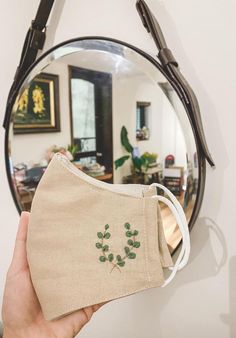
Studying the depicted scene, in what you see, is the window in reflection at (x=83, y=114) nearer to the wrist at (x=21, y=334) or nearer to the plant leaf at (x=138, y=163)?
the plant leaf at (x=138, y=163)

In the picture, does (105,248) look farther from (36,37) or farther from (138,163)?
(36,37)

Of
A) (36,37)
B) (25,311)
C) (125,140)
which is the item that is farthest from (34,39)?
(25,311)

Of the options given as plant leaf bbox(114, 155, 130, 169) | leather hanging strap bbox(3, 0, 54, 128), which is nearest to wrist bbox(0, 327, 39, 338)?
plant leaf bbox(114, 155, 130, 169)

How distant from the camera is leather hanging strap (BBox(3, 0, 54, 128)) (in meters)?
0.61

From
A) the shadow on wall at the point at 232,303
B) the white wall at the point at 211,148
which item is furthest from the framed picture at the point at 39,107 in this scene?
the shadow on wall at the point at 232,303

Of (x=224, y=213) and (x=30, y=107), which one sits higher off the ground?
(x=30, y=107)

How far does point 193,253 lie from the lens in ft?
1.83

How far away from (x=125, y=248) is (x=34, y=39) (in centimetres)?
50

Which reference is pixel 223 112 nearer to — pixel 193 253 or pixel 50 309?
pixel 193 253

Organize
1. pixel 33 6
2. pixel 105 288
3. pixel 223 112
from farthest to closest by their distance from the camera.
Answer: pixel 33 6, pixel 223 112, pixel 105 288

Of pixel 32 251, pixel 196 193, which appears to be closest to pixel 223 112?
pixel 196 193

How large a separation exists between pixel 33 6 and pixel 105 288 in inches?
25.2

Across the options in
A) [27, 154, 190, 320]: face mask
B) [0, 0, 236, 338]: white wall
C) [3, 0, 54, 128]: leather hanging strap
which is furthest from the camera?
Result: [3, 0, 54, 128]: leather hanging strap

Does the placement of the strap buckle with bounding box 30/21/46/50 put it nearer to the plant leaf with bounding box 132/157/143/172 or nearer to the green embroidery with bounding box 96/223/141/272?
the plant leaf with bounding box 132/157/143/172
